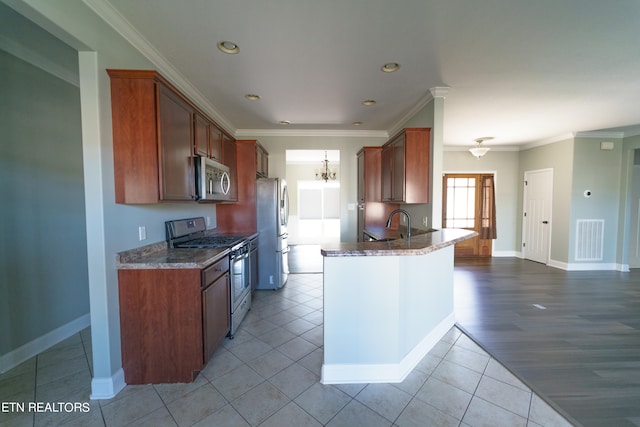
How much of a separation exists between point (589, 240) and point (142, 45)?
780 cm

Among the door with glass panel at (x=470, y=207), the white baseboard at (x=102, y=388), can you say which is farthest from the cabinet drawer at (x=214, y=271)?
the door with glass panel at (x=470, y=207)

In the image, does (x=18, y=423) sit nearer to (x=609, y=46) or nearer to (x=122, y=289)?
(x=122, y=289)

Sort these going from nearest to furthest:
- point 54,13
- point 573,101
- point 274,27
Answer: point 54,13, point 274,27, point 573,101

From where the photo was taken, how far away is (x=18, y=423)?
5.07 feet

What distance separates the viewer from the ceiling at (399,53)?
174cm

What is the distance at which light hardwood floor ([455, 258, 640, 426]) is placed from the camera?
1.77 m

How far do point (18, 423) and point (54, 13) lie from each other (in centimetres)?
246

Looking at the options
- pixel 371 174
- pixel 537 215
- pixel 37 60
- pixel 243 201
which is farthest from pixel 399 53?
pixel 537 215

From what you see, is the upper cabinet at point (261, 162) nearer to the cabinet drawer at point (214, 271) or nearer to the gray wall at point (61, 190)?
the gray wall at point (61, 190)

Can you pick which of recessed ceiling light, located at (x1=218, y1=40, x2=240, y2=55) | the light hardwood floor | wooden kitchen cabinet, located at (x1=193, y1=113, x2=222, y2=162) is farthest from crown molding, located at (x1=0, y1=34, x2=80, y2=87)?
the light hardwood floor

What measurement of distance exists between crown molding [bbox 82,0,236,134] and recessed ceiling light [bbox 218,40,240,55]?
61 cm

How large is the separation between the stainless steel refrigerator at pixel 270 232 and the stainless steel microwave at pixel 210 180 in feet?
2.90

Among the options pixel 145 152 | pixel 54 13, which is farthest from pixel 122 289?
pixel 54 13

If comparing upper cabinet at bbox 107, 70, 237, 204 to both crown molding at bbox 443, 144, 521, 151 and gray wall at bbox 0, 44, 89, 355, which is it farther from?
crown molding at bbox 443, 144, 521, 151
